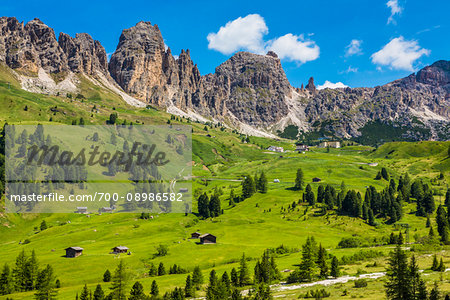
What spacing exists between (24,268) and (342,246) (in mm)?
99751

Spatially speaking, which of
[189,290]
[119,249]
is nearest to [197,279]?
[189,290]

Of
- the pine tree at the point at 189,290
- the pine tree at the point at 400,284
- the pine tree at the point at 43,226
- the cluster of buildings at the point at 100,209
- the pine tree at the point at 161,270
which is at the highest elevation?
the pine tree at the point at 400,284

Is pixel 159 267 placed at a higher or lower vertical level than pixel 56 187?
lower


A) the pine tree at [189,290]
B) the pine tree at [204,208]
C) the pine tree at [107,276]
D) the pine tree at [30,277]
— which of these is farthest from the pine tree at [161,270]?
the pine tree at [204,208]

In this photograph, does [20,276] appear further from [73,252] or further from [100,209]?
[100,209]

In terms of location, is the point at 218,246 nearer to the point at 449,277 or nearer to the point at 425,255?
the point at 425,255

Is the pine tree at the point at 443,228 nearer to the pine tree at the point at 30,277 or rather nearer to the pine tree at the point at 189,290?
the pine tree at the point at 189,290

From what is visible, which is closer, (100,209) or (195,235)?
(195,235)

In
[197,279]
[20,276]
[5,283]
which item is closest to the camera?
[197,279]

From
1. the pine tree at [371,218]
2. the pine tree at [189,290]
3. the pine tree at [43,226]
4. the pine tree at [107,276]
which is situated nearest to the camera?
the pine tree at [189,290]

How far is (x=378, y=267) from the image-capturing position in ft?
284

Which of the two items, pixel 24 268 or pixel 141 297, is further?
pixel 24 268

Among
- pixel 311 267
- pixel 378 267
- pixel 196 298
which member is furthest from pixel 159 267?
pixel 378 267

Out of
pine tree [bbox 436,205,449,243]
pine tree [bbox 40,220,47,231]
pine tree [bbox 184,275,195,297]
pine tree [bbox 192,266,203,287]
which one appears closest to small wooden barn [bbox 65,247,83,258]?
pine tree [bbox 192,266,203,287]
